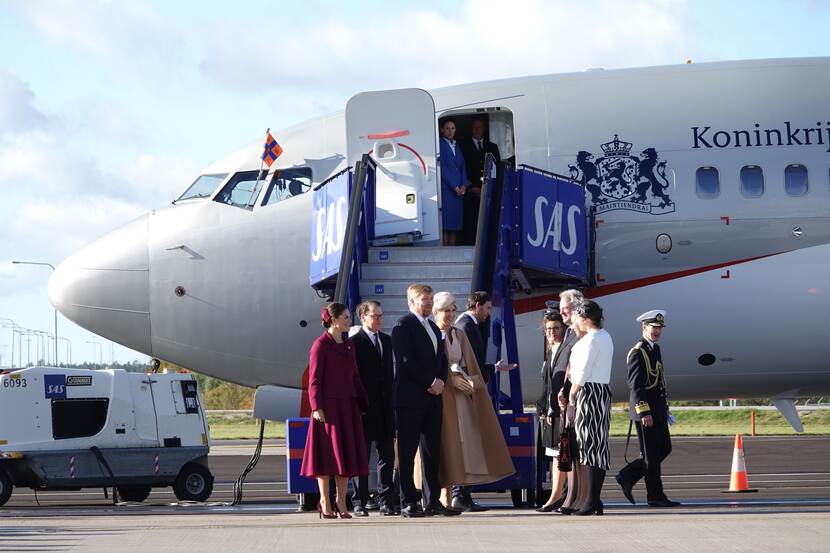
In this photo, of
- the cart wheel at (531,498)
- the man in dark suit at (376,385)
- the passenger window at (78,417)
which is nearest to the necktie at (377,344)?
the man in dark suit at (376,385)

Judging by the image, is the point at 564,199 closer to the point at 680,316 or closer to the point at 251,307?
the point at 680,316

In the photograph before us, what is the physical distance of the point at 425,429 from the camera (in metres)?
10.9

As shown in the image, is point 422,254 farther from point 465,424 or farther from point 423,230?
point 465,424

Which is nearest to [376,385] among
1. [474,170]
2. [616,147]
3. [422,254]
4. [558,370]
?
[558,370]

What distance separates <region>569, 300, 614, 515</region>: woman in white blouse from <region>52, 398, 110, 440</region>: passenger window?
6.31 metres

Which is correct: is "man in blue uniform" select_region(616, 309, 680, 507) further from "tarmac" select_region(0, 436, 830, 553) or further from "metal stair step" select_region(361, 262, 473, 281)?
"metal stair step" select_region(361, 262, 473, 281)

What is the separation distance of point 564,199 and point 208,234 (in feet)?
14.6

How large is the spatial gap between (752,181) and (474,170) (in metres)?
3.38

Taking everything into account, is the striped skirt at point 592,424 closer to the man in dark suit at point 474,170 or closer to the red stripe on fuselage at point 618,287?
the man in dark suit at point 474,170

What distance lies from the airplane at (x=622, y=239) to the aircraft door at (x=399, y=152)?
0.78 metres

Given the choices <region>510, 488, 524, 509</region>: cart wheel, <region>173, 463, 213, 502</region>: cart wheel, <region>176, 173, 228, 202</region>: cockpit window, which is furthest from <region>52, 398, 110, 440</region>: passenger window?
<region>510, 488, 524, 509</region>: cart wheel

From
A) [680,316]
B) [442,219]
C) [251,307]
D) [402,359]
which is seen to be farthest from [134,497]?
[680,316]

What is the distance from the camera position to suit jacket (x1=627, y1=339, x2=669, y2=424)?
12.0 metres

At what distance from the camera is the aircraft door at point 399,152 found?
14398 millimetres
